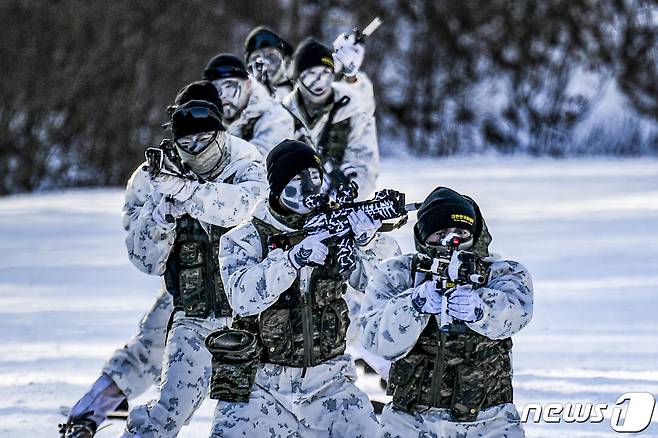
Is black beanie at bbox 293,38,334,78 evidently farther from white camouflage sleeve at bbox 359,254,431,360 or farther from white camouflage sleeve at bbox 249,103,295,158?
white camouflage sleeve at bbox 359,254,431,360

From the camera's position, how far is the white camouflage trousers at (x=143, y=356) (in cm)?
654

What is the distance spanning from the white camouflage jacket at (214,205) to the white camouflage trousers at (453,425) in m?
1.60

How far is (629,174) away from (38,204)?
25.7ft

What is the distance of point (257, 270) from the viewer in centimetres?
526

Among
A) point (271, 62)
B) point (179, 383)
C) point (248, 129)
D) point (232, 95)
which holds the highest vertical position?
point (232, 95)

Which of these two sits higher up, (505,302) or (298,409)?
(505,302)

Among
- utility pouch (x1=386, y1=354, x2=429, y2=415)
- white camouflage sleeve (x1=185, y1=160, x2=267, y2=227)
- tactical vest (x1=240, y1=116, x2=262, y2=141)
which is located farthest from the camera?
tactical vest (x1=240, y1=116, x2=262, y2=141)

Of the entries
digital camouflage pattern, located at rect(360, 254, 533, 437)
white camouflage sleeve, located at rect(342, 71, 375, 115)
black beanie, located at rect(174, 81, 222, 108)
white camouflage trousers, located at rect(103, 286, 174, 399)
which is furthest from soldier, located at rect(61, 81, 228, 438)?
white camouflage sleeve, located at rect(342, 71, 375, 115)

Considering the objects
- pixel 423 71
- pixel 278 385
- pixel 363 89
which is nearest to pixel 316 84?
pixel 363 89

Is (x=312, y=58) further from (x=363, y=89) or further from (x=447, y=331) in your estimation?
(x=447, y=331)

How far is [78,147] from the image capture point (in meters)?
22.4

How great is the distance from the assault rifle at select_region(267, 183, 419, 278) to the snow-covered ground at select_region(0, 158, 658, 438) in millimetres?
1690

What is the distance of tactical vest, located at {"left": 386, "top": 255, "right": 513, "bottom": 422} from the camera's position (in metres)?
4.88

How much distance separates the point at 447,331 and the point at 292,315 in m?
0.72
